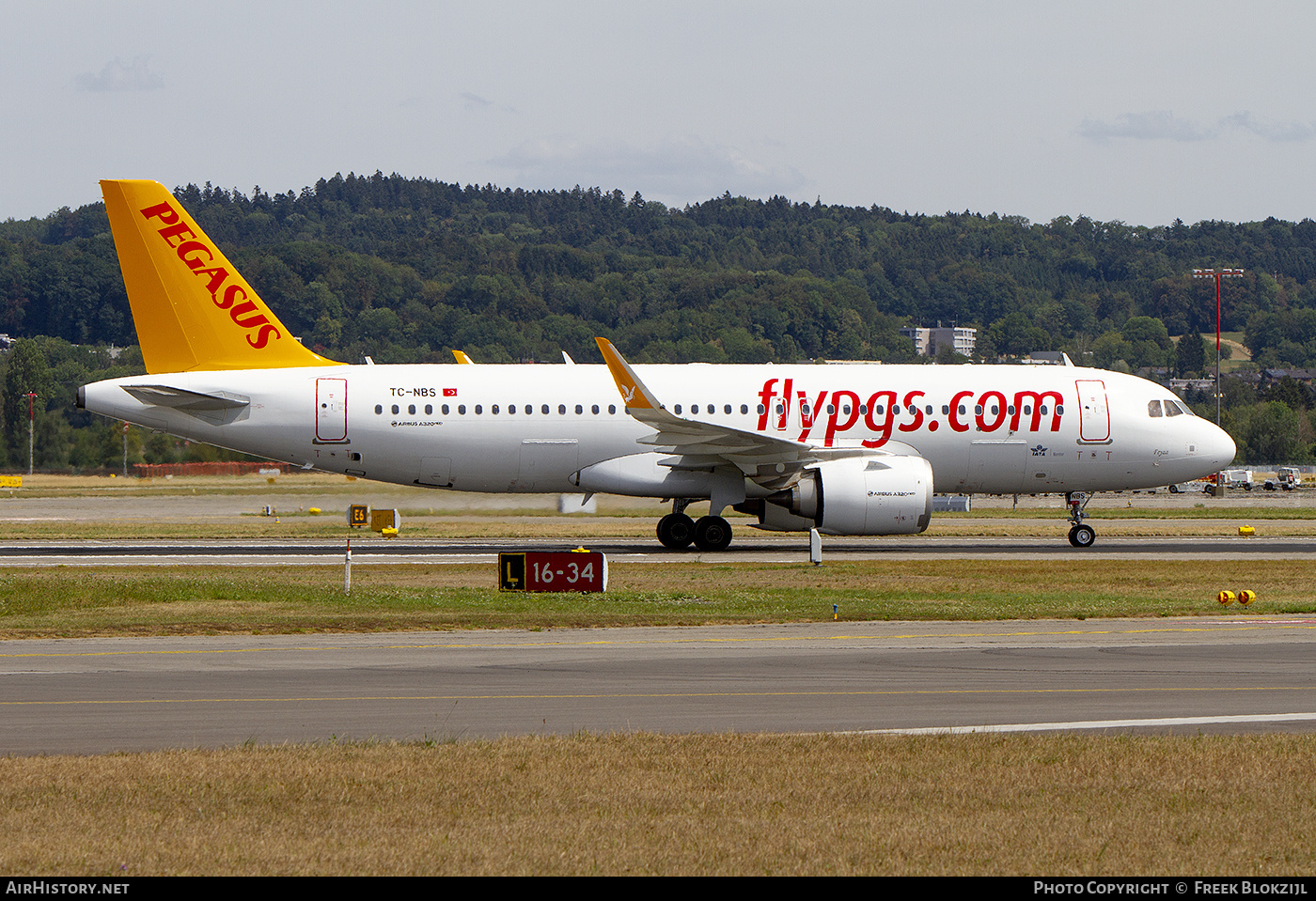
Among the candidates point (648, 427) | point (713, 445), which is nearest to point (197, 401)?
point (648, 427)

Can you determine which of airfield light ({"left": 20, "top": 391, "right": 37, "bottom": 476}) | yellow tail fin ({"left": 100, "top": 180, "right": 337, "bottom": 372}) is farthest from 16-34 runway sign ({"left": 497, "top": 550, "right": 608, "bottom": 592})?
airfield light ({"left": 20, "top": 391, "right": 37, "bottom": 476})

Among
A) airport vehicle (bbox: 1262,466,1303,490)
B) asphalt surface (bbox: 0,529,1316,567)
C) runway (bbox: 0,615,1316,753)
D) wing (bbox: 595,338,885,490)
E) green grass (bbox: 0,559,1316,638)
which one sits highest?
wing (bbox: 595,338,885,490)

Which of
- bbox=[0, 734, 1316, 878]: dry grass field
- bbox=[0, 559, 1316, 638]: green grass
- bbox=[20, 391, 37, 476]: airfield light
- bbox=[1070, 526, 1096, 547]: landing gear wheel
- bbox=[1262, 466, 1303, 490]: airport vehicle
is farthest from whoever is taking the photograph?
bbox=[20, 391, 37, 476]: airfield light

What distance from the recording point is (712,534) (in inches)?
1355

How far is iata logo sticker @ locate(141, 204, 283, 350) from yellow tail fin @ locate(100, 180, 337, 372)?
0.02 m

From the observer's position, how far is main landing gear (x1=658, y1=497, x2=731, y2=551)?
3441 centimetres

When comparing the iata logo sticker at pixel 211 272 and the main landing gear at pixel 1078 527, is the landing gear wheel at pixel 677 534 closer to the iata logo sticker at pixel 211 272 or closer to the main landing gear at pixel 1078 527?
the main landing gear at pixel 1078 527

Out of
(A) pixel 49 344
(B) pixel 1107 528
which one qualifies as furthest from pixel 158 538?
(A) pixel 49 344

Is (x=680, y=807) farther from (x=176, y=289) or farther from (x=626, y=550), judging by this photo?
(x=176, y=289)

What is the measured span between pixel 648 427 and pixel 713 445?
218 cm

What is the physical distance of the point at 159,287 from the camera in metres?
33.8

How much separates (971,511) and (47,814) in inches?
2197

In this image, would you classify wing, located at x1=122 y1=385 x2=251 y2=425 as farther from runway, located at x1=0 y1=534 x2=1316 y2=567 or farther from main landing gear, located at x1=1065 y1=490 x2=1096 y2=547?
main landing gear, located at x1=1065 y1=490 x2=1096 y2=547
